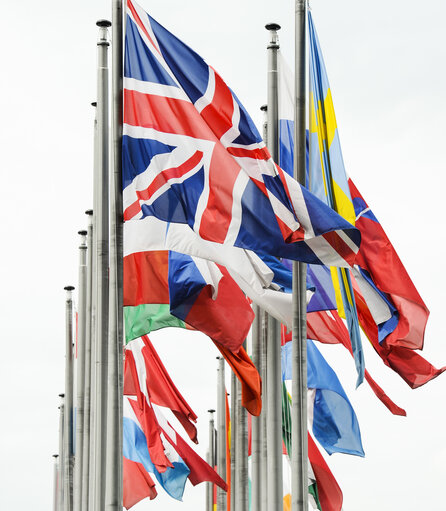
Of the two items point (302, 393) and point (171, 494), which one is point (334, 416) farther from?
point (302, 393)

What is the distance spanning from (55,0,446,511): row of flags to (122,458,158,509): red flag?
7.90 meters

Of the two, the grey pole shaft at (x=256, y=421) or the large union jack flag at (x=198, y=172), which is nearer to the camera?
the large union jack flag at (x=198, y=172)

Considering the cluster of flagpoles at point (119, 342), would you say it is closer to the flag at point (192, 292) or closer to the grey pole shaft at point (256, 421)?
the grey pole shaft at point (256, 421)

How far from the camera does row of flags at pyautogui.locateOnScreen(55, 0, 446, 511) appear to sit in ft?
52.0

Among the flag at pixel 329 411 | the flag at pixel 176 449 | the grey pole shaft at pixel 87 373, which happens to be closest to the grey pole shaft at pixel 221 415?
the flag at pixel 176 449

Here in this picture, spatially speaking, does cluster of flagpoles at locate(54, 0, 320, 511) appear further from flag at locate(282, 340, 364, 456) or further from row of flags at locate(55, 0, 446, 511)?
flag at locate(282, 340, 364, 456)

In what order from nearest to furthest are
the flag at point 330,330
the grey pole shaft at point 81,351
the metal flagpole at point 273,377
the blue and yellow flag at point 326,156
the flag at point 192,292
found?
the flag at point 192,292
the blue and yellow flag at point 326,156
the metal flagpole at point 273,377
the flag at point 330,330
the grey pole shaft at point 81,351

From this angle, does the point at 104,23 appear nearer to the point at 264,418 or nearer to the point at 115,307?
the point at 115,307

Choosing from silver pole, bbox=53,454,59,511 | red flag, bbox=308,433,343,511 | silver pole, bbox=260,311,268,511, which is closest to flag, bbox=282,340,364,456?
red flag, bbox=308,433,343,511

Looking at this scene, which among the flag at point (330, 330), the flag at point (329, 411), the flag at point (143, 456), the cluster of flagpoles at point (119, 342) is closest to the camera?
the cluster of flagpoles at point (119, 342)

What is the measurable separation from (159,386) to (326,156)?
7.48m

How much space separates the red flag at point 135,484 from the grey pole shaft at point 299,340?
11014mm

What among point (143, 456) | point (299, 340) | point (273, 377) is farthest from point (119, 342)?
point (143, 456)

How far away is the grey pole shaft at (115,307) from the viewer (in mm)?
15305
